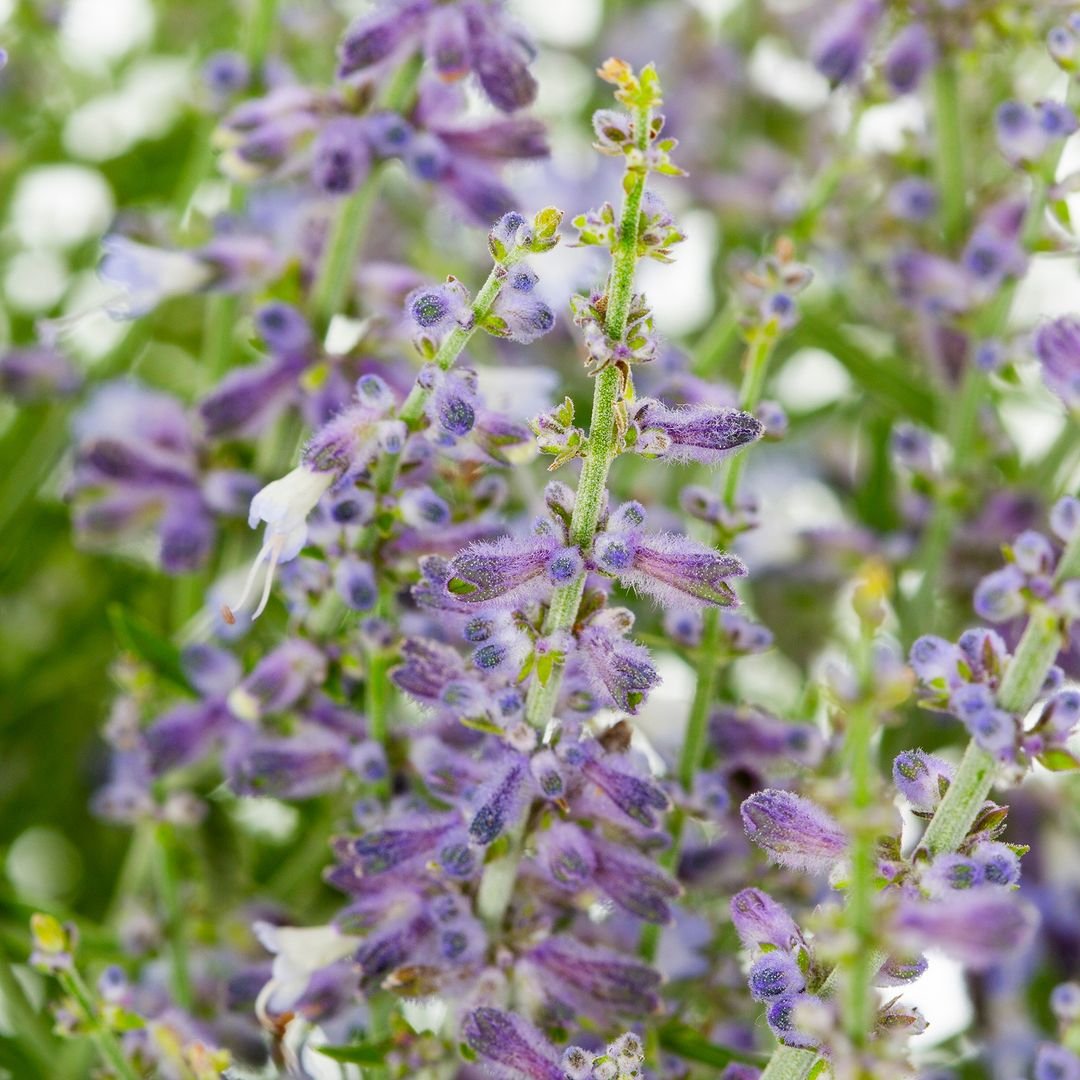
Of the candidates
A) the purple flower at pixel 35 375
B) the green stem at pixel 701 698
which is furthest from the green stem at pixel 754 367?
the purple flower at pixel 35 375

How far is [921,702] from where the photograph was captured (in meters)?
0.61

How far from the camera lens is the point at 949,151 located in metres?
1.08

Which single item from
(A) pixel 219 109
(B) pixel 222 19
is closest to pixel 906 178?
(A) pixel 219 109

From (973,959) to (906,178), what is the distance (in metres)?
0.78

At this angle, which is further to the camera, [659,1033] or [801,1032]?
[659,1033]

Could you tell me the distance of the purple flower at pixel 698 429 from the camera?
0.59 meters

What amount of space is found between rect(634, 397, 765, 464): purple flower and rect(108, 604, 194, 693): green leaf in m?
0.38

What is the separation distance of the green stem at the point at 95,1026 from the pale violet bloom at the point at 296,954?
0.07 m

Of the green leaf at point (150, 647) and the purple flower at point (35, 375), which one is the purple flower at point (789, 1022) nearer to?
the green leaf at point (150, 647)

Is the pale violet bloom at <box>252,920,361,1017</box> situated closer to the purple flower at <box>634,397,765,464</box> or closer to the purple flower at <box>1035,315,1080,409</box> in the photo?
the purple flower at <box>634,397,765,464</box>

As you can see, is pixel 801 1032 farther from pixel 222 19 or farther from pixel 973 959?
pixel 222 19

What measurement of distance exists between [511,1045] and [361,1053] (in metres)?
0.09

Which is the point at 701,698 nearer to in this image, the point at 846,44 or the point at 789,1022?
the point at 789,1022

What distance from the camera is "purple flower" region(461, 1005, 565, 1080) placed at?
2.08 ft
